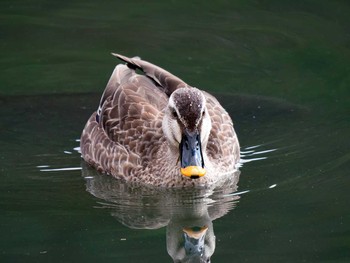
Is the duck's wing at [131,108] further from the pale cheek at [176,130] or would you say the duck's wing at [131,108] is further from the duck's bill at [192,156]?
the duck's bill at [192,156]

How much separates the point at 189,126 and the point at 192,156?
269 mm

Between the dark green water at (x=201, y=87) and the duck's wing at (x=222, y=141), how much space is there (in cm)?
19

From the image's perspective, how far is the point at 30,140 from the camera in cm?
1191

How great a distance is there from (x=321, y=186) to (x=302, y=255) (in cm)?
160

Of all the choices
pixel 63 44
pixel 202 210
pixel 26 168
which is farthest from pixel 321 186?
pixel 63 44

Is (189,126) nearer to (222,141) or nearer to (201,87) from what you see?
(222,141)

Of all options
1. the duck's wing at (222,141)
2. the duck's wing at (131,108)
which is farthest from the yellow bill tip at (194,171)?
the duck's wing at (131,108)

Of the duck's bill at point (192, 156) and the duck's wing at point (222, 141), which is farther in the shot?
the duck's wing at point (222, 141)

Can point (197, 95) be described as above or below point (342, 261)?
above

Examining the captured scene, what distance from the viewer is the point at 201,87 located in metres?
13.6

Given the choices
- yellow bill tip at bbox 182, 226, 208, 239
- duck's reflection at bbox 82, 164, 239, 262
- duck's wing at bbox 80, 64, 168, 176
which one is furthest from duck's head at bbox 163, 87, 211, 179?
duck's wing at bbox 80, 64, 168, 176

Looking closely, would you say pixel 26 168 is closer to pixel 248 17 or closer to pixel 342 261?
pixel 342 261

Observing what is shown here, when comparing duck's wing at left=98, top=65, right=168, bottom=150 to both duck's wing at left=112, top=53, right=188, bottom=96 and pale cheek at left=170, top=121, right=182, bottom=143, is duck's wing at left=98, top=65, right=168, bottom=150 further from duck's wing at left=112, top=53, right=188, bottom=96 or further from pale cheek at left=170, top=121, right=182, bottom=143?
pale cheek at left=170, top=121, right=182, bottom=143

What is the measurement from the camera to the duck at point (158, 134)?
10.3 m
